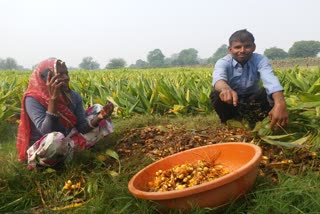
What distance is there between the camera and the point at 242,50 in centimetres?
287

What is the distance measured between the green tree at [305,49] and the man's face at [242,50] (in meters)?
51.7

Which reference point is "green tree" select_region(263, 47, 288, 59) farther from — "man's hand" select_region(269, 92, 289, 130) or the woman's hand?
the woman's hand

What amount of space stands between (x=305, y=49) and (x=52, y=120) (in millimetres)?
54851

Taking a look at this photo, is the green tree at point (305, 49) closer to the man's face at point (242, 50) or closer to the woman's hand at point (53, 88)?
the man's face at point (242, 50)

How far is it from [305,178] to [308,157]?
322 mm

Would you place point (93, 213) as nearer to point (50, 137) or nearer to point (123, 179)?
point (123, 179)

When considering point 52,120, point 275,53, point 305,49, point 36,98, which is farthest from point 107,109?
point 305,49

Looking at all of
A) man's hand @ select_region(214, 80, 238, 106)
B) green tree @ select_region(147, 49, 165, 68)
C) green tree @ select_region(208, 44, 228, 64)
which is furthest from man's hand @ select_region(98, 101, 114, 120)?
green tree @ select_region(147, 49, 165, 68)

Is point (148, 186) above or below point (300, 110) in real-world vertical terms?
below

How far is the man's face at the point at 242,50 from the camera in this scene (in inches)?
113

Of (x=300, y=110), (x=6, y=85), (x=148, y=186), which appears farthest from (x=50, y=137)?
(x=6, y=85)

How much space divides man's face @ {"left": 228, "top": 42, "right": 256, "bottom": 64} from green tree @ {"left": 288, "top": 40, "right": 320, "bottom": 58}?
2035 inches

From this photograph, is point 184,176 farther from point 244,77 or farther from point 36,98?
point 244,77

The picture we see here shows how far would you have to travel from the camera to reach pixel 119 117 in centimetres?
433
